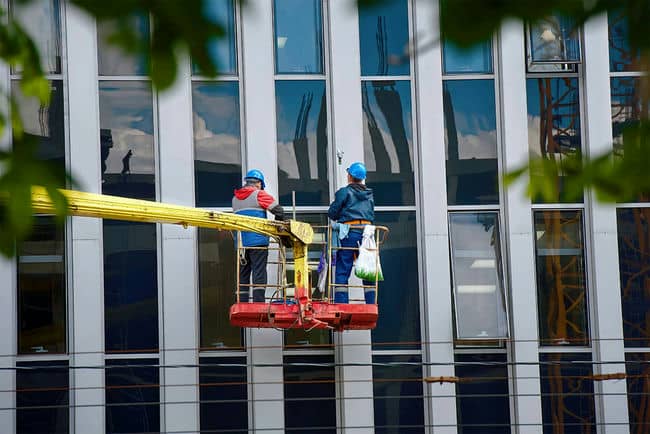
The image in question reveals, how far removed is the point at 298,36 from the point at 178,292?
3.79 meters

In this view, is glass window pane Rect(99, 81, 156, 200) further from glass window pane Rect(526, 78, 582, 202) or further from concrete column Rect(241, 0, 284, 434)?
glass window pane Rect(526, 78, 582, 202)

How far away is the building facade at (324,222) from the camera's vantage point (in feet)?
59.3

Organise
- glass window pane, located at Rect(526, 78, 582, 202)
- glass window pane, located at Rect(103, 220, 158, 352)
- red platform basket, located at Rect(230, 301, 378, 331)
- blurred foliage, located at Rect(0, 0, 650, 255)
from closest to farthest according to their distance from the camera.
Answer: blurred foliage, located at Rect(0, 0, 650, 255) → red platform basket, located at Rect(230, 301, 378, 331) → glass window pane, located at Rect(103, 220, 158, 352) → glass window pane, located at Rect(526, 78, 582, 202)

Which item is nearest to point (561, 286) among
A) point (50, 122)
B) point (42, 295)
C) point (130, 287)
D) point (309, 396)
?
point (309, 396)

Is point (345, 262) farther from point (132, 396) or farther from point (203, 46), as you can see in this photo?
point (203, 46)

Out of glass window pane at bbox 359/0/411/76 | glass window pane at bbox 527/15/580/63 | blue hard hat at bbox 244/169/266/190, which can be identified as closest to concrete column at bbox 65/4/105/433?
blue hard hat at bbox 244/169/266/190

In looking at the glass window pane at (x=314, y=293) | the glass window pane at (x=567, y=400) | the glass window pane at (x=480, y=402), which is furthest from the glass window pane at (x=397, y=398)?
the glass window pane at (x=567, y=400)

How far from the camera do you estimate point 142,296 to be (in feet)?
59.6

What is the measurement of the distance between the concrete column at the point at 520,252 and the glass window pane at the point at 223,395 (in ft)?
11.8

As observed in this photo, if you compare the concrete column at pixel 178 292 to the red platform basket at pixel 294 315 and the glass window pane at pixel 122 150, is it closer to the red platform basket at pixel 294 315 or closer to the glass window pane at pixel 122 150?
the glass window pane at pixel 122 150

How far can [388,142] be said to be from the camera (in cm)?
1873

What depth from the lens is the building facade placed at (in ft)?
59.3

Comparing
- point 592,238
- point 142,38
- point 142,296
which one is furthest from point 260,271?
point 142,38

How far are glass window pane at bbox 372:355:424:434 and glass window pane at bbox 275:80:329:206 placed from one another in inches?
95.8
